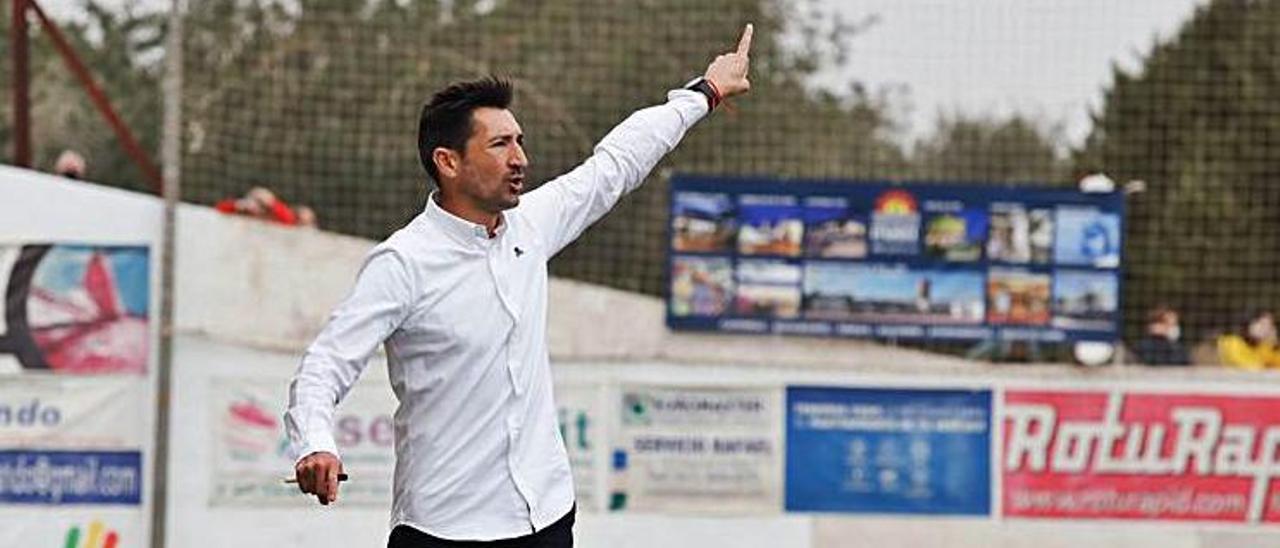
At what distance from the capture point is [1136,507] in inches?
487

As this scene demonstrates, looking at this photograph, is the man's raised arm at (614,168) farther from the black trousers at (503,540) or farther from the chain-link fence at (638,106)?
the chain-link fence at (638,106)

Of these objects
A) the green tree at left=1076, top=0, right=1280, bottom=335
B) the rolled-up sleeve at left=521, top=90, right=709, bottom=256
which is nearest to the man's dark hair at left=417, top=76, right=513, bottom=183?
the rolled-up sleeve at left=521, top=90, right=709, bottom=256

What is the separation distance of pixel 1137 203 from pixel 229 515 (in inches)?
186

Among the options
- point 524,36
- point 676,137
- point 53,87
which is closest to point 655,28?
point 524,36

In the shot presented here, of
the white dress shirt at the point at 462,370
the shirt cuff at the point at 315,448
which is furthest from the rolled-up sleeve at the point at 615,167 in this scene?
the shirt cuff at the point at 315,448

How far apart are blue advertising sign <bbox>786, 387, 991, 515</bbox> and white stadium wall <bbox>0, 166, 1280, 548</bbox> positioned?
1cm

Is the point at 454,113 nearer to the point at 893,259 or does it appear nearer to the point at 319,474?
the point at 319,474

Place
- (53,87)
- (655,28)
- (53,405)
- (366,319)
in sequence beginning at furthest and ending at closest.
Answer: (53,87)
(655,28)
(53,405)
(366,319)

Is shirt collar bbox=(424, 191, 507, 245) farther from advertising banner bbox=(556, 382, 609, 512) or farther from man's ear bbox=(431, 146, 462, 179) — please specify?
advertising banner bbox=(556, 382, 609, 512)

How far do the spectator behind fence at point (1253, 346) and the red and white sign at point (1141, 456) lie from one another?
11.3 inches

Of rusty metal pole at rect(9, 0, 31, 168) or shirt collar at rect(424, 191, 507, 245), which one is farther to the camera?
rusty metal pole at rect(9, 0, 31, 168)

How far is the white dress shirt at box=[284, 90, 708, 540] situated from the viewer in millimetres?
5773

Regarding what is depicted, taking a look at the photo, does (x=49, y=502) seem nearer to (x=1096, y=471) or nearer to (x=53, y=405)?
(x=53, y=405)

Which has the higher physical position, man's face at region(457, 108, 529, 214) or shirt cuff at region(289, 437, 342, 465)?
man's face at region(457, 108, 529, 214)
